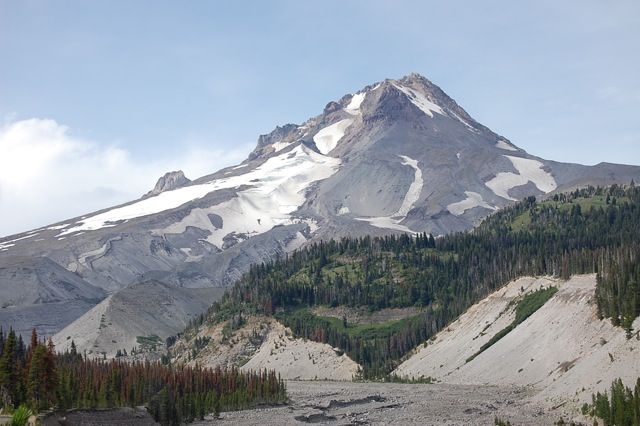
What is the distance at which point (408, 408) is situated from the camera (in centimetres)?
12738

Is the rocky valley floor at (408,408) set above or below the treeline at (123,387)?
below

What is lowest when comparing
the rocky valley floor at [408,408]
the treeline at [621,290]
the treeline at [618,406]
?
the rocky valley floor at [408,408]

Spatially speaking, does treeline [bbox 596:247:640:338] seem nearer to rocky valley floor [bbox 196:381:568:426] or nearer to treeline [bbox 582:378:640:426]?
rocky valley floor [bbox 196:381:568:426]

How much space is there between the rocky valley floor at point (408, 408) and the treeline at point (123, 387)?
3.95 meters

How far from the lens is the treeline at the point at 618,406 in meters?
85.6

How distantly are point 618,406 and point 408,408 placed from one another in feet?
141

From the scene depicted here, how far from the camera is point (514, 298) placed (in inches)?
7165

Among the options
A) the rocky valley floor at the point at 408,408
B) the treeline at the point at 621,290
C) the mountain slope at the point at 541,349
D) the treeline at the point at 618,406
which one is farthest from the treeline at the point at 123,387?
the treeline at the point at 618,406

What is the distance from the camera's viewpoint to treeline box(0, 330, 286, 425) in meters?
107

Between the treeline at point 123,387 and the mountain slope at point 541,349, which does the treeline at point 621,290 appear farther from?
the treeline at point 123,387

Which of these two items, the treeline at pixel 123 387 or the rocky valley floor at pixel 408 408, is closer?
the treeline at pixel 123 387

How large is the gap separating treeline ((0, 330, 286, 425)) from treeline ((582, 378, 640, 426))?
47.1 m

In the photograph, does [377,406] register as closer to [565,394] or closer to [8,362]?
[565,394]

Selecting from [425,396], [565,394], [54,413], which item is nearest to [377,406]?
[425,396]
